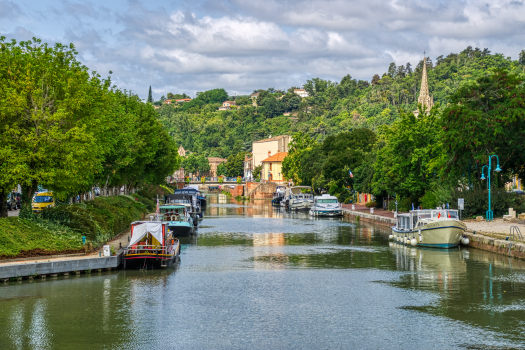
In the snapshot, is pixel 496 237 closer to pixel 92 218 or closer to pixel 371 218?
pixel 92 218

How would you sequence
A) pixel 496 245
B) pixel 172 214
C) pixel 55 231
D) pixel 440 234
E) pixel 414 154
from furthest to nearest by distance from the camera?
pixel 414 154
pixel 172 214
pixel 440 234
pixel 496 245
pixel 55 231

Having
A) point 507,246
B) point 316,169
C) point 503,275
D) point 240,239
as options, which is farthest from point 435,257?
point 316,169

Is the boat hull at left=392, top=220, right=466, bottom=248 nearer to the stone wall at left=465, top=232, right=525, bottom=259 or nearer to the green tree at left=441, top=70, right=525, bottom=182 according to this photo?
the stone wall at left=465, top=232, right=525, bottom=259

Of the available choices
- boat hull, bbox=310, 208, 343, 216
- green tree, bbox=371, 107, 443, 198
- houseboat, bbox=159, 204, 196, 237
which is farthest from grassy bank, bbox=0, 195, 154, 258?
boat hull, bbox=310, 208, 343, 216

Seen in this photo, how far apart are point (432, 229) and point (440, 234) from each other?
37.1 inches

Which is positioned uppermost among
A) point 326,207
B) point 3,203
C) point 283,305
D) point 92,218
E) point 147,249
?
point 3,203

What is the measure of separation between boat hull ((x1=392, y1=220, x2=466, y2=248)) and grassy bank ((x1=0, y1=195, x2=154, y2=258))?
22.3 meters

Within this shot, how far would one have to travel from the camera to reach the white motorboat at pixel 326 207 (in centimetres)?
7812

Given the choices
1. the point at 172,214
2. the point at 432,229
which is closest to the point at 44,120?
the point at 172,214

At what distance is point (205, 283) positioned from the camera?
98.6ft

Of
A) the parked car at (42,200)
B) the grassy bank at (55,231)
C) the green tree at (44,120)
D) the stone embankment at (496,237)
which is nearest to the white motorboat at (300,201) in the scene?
the stone embankment at (496,237)

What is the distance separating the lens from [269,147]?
185m

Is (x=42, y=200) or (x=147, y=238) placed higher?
(x=42, y=200)

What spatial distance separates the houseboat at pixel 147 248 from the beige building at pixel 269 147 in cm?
14086
